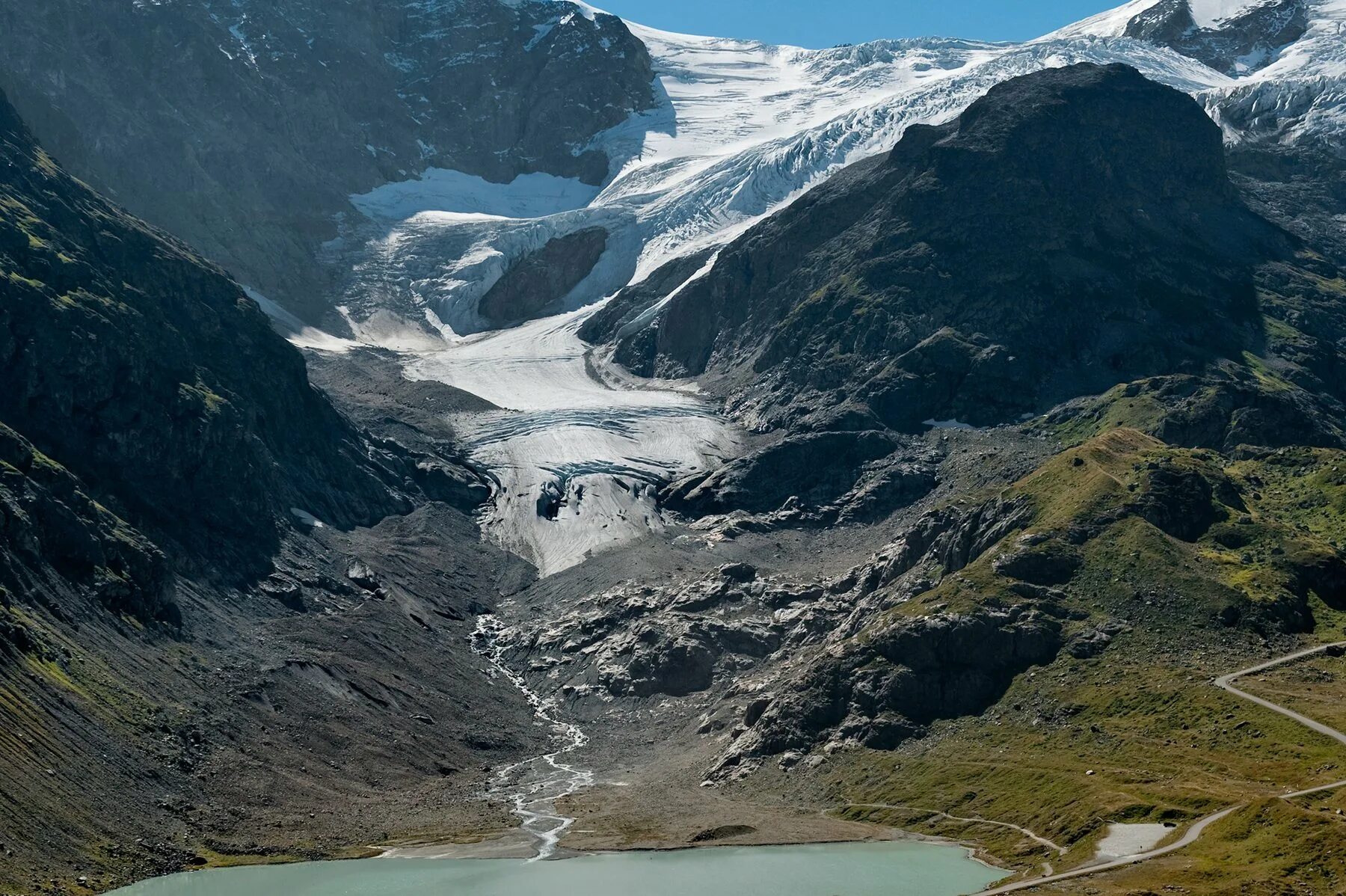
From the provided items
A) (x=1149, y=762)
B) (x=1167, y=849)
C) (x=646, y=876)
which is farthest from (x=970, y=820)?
(x=1167, y=849)

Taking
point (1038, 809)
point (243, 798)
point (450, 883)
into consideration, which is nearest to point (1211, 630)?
point (1038, 809)

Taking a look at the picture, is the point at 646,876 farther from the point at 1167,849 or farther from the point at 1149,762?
the point at 1149,762

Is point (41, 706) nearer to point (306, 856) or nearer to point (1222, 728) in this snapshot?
point (306, 856)

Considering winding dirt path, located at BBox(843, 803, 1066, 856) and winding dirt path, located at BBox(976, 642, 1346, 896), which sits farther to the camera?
→ winding dirt path, located at BBox(843, 803, 1066, 856)

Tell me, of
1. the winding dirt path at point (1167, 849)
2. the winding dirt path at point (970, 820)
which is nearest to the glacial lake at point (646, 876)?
the winding dirt path at point (1167, 849)

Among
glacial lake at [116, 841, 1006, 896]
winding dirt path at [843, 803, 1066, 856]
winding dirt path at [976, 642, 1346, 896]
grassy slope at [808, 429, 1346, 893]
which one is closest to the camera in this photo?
grassy slope at [808, 429, 1346, 893]

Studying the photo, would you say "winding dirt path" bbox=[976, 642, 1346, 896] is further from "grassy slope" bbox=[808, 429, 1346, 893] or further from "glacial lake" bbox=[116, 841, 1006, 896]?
"glacial lake" bbox=[116, 841, 1006, 896]

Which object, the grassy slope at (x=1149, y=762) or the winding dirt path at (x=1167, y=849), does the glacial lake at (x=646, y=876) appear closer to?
the winding dirt path at (x=1167, y=849)

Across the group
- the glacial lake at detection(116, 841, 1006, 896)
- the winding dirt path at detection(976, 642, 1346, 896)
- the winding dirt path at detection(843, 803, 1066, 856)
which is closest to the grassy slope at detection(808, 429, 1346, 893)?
the winding dirt path at detection(843, 803, 1066, 856)

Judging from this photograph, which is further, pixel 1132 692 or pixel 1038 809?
pixel 1132 692
